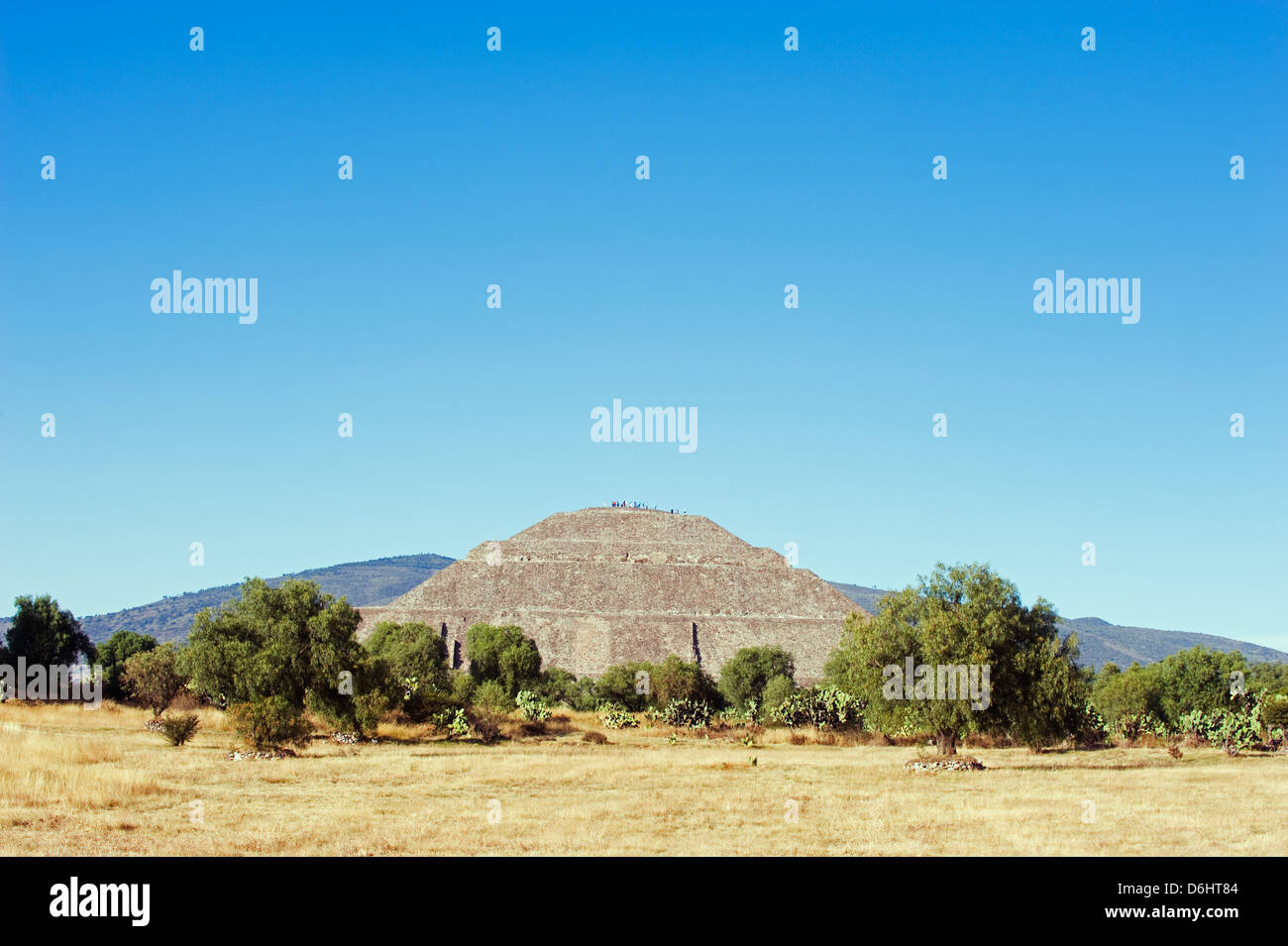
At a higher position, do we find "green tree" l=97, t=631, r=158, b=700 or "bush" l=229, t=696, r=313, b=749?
"bush" l=229, t=696, r=313, b=749

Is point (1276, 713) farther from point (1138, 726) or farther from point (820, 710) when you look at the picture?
point (820, 710)

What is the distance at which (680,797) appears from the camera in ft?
94.8

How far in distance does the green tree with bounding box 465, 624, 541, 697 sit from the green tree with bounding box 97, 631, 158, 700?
77.4ft

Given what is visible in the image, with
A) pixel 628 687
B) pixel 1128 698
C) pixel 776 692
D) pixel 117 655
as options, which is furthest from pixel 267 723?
pixel 117 655

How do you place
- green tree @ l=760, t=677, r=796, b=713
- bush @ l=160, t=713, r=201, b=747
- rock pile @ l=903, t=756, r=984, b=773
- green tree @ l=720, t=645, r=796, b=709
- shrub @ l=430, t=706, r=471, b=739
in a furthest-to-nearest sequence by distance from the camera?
green tree @ l=720, t=645, r=796, b=709, green tree @ l=760, t=677, r=796, b=713, shrub @ l=430, t=706, r=471, b=739, bush @ l=160, t=713, r=201, b=747, rock pile @ l=903, t=756, r=984, b=773

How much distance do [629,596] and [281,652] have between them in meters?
82.9

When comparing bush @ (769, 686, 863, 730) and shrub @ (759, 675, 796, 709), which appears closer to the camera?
bush @ (769, 686, 863, 730)

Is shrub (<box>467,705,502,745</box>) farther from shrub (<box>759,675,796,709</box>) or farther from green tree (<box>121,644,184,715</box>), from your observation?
shrub (<box>759,675,796,709</box>)

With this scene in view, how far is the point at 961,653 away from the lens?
40125mm

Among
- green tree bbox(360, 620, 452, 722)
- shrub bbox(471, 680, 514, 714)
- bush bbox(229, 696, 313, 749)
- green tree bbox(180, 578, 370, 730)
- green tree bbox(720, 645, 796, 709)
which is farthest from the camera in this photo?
green tree bbox(720, 645, 796, 709)

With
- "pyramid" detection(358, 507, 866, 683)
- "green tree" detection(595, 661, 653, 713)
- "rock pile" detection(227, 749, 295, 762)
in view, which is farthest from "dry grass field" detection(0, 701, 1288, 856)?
"pyramid" detection(358, 507, 866, 683)

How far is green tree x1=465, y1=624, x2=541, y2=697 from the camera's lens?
77438 mm
